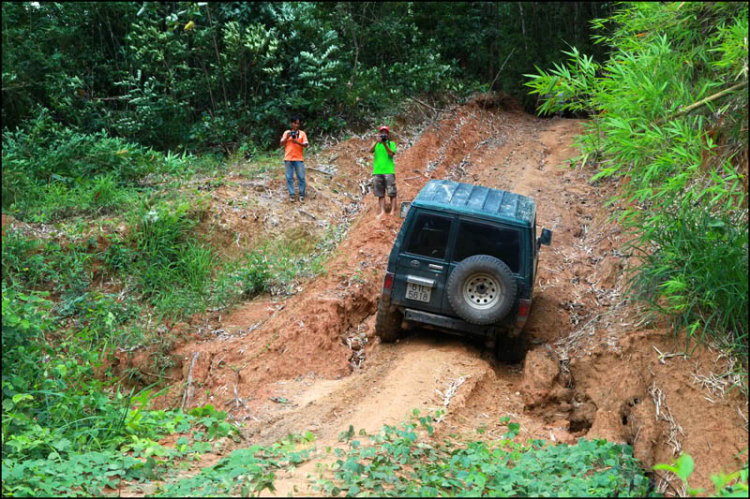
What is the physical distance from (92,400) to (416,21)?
17.4 m

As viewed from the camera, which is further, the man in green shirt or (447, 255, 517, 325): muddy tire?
the man in green shirt

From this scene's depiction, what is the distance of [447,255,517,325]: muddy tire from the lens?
7086 millimetres

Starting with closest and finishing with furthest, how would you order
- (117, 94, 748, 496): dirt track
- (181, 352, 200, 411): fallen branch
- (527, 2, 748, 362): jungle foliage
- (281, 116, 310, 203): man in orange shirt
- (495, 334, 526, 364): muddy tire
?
(527, 2, 748, 362): jungle foliage
(117, 94, 748, 496): dirt track
(181, 352, 200, 411): fallen branch
(495, 334, 526, 364): muddy tire
(281, 116, 310, 203): man in orange shirt

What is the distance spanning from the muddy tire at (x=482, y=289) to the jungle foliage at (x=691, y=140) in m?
1.48

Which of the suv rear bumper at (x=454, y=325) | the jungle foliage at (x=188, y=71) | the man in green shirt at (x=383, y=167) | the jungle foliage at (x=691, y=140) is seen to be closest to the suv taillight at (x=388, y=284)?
the suv rear bumper at (x=454, y=325)

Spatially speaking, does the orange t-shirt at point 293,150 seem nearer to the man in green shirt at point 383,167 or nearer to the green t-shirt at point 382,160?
the man in green shirt at point 383,167

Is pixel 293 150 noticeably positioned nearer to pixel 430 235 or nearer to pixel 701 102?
pixel 430 235

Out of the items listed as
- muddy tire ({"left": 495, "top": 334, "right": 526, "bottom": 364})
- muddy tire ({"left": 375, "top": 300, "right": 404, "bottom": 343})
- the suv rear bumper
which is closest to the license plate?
the suv rear bumper

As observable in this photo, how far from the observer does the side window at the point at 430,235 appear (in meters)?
7.57

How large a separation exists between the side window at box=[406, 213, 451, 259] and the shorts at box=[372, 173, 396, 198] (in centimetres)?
400

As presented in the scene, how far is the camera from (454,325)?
7582mm

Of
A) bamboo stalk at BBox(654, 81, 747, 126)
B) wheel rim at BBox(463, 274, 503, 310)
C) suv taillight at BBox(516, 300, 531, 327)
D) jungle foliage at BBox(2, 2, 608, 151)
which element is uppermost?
jungle foliage at BBox(2, 2, 608, 151)

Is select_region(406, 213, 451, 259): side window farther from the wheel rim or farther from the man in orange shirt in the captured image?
the man in orange shirt

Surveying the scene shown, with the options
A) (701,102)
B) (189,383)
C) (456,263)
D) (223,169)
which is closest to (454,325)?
(456,263)
